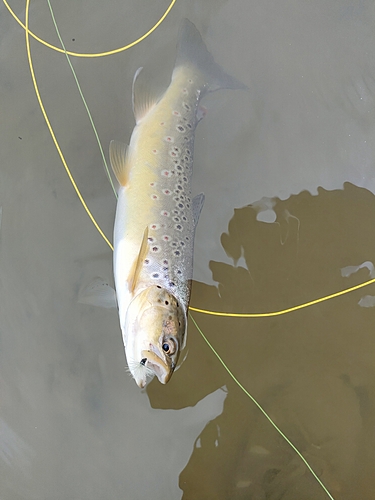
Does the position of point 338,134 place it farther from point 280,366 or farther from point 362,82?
point 280,366

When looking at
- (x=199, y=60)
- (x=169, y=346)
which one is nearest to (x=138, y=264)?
(x=169, y=346)

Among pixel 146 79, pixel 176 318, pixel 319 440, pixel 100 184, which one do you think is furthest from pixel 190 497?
pixel 146 79

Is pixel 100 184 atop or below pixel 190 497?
atop

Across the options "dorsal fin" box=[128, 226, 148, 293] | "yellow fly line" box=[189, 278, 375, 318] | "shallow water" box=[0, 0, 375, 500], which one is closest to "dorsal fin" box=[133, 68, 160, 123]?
"shallow water" box=[0, 0, 375, 500]

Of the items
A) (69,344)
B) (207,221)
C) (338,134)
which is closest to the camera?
(69,344)

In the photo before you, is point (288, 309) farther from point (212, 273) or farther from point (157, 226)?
point (157, 226)

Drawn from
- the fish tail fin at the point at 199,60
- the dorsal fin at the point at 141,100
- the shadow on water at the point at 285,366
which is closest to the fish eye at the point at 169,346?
the shadow on water at the point at 285,366

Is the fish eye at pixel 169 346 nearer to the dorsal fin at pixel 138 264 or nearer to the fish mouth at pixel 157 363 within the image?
the fish mouth at pixel 157 363
